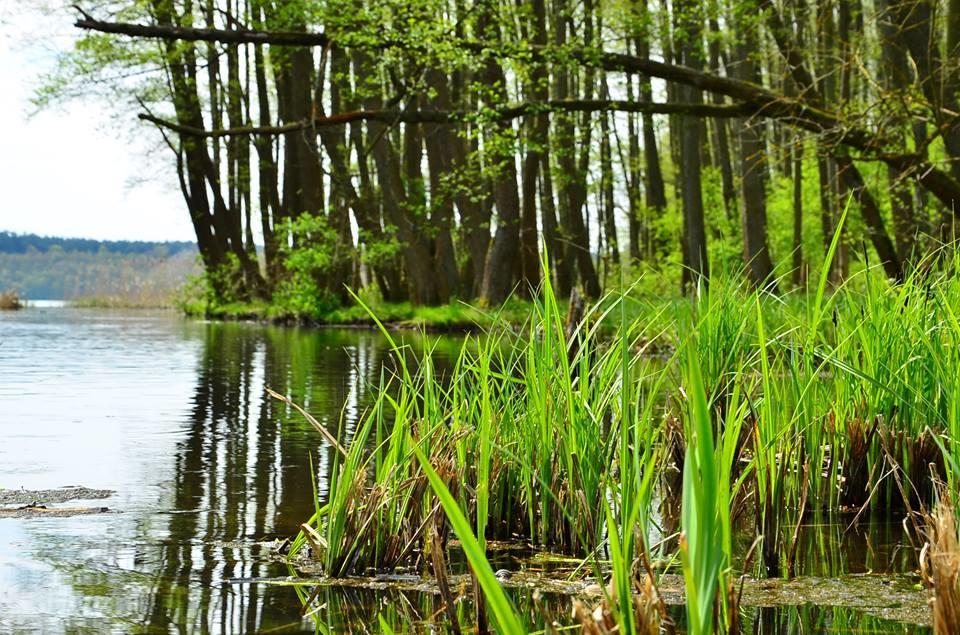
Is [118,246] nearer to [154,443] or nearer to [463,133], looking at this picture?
[463,133]

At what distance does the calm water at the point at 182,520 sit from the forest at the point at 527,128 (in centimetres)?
135

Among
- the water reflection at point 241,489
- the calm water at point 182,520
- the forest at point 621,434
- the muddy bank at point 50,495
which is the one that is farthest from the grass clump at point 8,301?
the muddy bank at point 50,495

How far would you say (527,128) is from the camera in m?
22.0

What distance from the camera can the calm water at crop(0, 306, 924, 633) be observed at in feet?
9.59

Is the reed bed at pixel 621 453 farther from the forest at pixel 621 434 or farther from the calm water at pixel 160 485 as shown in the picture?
the calm water at pixel 160 485

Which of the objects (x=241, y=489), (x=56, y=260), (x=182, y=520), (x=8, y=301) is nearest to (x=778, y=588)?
(x=182, y=520)

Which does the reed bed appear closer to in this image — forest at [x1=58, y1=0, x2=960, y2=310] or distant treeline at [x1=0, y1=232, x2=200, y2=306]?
forest at [x1=58, y1=0, x2=960, y2=310]

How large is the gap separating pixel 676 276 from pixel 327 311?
28.9 ft

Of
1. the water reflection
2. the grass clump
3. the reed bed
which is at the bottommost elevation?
the water reflection

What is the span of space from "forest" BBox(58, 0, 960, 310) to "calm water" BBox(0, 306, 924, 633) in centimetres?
135

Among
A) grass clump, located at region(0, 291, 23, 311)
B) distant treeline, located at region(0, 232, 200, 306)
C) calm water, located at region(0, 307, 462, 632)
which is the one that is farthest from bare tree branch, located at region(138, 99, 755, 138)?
distant treeline, located at region(0, 232, 200, 306)

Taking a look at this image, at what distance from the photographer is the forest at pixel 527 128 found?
41.2 feet

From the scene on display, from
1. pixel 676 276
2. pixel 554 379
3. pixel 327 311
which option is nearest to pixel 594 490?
pixel 554 379

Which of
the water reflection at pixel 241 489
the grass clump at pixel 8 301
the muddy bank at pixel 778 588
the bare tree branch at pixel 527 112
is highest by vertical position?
the bare tree branch at pixel 527 112
